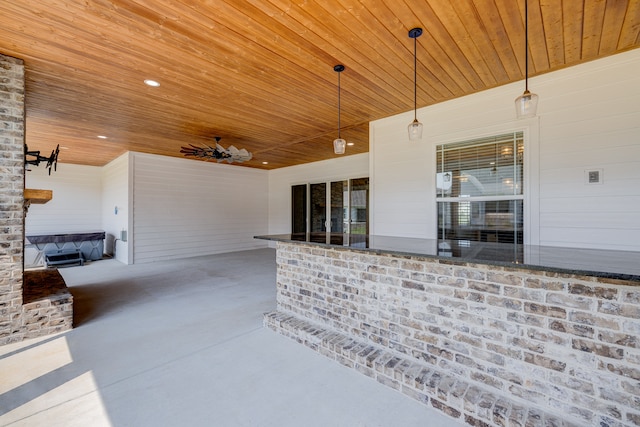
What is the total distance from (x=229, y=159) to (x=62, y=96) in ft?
8.15

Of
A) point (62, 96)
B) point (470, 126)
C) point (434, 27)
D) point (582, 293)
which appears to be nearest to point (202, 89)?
point (62, 96)

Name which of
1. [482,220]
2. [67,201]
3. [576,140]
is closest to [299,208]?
[482,220]

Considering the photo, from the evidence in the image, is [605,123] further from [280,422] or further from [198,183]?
[198,183]

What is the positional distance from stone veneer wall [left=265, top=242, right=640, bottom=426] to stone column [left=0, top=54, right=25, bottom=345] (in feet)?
9.78

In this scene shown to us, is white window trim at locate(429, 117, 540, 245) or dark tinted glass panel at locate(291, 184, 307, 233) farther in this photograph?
dark tinted glass panel at locate(291, 184, 307, 233)

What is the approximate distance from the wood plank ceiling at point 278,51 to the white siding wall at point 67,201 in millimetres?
5179

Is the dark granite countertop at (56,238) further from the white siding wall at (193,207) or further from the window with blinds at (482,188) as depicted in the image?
the window with blinds at (482,188)

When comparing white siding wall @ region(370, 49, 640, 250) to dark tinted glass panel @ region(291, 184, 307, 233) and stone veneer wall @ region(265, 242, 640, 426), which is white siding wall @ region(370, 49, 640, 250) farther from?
dark tinted glass panel @ region(291, 184, 307, 233)

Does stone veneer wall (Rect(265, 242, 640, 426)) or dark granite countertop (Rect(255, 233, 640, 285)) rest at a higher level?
dark granite countertop (Rect(255, 233, 640, 285))

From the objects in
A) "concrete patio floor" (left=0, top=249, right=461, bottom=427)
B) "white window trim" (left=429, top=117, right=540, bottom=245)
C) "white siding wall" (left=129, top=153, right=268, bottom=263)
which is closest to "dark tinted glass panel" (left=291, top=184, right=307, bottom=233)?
"white siding wall" (left=129, top=153, right=268, bottom=263)

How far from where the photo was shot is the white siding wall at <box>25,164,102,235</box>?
8391 millimetres

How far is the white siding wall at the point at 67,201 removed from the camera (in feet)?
27.5

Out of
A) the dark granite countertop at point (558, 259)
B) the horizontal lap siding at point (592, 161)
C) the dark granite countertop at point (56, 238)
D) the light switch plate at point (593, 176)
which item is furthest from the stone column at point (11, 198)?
the light switch plate at point (593, 176)

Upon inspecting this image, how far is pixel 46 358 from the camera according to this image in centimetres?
260
